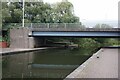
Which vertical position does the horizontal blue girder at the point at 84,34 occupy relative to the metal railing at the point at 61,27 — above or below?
below

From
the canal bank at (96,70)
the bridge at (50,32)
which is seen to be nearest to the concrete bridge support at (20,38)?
the bridge at (50,32)

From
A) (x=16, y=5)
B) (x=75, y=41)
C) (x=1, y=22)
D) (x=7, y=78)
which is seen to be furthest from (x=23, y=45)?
(x=7, y=78)

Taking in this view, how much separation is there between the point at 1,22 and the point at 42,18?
498 inches

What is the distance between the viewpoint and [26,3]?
6500 centimetres

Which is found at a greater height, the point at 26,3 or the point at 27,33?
the point at 26,3

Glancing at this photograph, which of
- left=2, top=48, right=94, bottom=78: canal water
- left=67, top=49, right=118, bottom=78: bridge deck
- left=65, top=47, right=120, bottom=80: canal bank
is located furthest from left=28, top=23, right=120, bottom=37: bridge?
left=67, top=49, right=118, bottom=78: bridge deck

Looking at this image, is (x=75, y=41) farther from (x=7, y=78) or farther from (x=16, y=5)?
(x=7, y=78)

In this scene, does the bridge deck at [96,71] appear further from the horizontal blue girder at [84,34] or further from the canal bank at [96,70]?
the horizontal blue girder at [84,34]

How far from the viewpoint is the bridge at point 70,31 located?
51.2 metres

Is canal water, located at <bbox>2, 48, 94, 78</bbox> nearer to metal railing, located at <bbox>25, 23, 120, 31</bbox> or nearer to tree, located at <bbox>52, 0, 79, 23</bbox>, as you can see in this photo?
metal railing, located at <bbox>25, 23, 120, 31</bbox>

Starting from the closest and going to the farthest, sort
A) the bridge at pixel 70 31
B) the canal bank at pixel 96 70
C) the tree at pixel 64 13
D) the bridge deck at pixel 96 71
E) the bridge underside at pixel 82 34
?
the canal bank at pixel 96 70, the bridge deck at pixel 96 71, the bridge at pixel 70 31, the bridge underside at pixel 82 34, the tree at pixel 64 13

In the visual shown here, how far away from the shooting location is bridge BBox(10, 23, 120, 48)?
51500mm

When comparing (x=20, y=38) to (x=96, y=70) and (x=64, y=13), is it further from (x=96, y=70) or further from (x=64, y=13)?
(x=96, y=70)

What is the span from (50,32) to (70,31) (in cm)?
342
